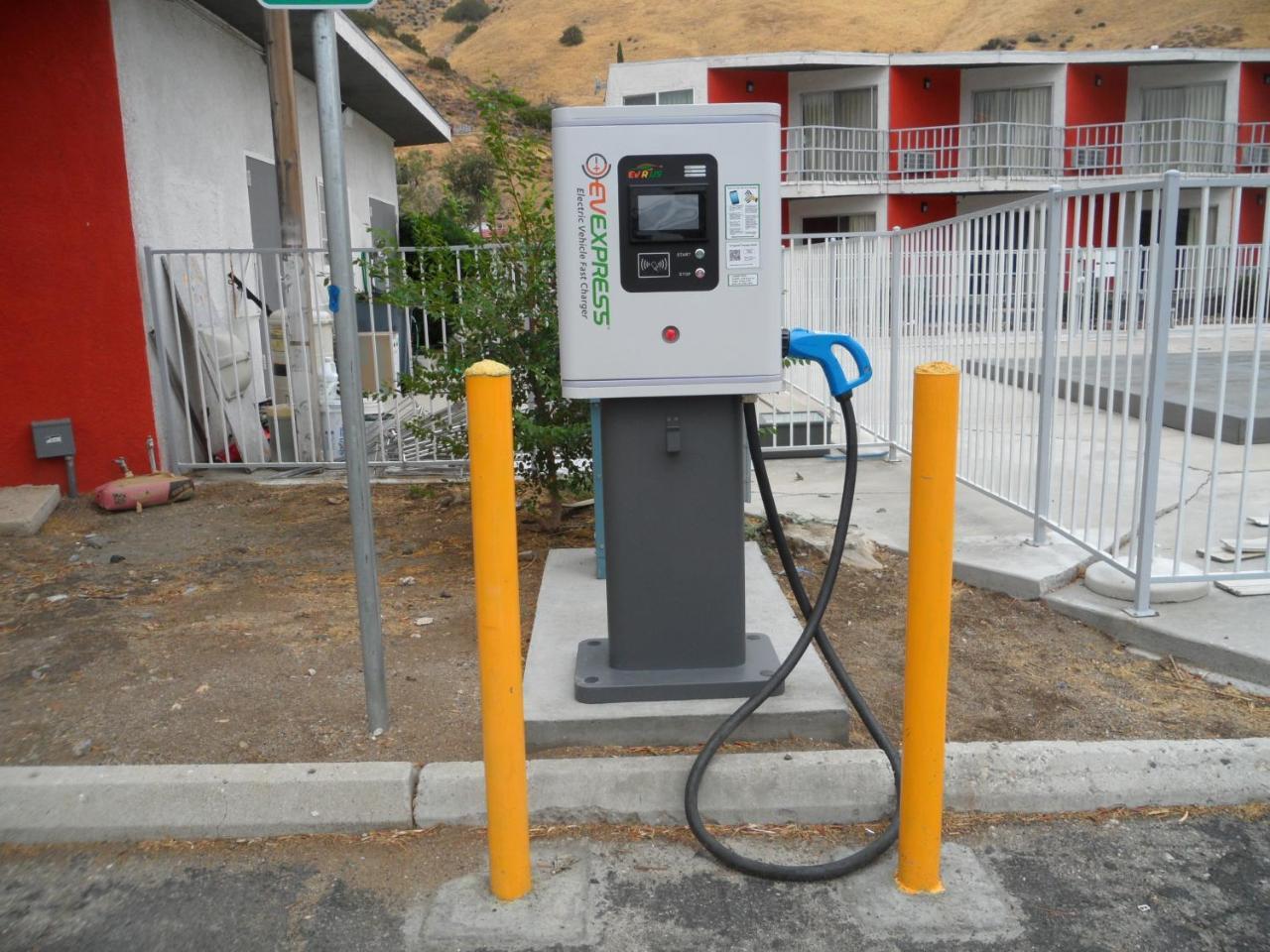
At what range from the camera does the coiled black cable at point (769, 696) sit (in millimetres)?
2943

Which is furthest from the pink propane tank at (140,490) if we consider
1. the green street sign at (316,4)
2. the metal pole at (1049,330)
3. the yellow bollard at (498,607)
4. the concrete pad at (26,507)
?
the metal pole at (1049,330)

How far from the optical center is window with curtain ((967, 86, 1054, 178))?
93.8 feet

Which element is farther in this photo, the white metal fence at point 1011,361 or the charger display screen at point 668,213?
the white metal fence at point 1011,361

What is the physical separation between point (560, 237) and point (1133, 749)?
2.49 m

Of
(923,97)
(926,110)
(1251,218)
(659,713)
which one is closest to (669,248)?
(659,713)

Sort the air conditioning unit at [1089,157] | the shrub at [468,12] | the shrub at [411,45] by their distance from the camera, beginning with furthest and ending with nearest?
the shrub at [468,12] < the shrub at [411,45] < the air conditioning unit at [1089,157]

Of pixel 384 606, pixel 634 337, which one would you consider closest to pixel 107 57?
pixel 384 606

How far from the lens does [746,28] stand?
8050 cm

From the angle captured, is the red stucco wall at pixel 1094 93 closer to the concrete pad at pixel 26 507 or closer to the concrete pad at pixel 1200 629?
the concrete pad at pixel 1200 629

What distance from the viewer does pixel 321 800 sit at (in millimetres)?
3244

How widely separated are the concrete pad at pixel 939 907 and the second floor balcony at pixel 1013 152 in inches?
1010

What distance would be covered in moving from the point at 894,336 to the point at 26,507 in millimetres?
6012

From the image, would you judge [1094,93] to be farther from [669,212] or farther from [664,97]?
[669,212]

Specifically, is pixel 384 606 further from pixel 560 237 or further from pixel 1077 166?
pixel 1077 166
